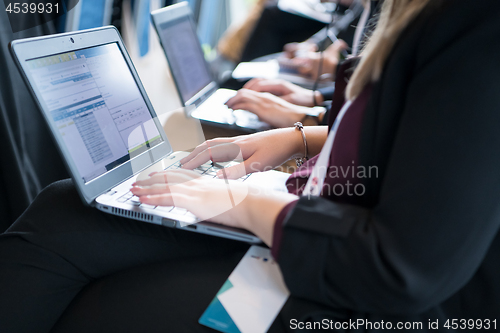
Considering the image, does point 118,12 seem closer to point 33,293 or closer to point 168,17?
point 168,17

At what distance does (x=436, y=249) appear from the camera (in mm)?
404

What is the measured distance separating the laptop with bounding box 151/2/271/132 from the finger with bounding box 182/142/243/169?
26cm

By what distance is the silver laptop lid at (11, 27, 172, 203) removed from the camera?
653 millimetres

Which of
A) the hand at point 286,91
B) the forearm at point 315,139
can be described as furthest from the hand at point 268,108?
the forearm at point 315,139

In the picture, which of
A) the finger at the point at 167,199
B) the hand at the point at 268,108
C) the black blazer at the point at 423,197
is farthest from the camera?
the hand at the point at 268,108

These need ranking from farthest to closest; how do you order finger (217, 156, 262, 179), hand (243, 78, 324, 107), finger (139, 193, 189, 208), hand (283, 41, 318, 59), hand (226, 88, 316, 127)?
hand (283, 41, 318, 59), hand (243, 78, 324, 107), hand (226, 88, 316, 127), finger (217, 156, 262, 179), finger (139, 193, 189, 208)

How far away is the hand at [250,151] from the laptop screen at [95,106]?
146mm

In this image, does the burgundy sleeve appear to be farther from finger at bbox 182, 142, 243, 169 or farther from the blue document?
finger at bbox 182, 142, 243, 169

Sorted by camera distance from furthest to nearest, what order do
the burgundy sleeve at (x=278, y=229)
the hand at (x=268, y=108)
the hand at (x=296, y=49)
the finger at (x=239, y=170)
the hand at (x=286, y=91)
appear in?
1. the hand at (x=296, y=49)
2. the hand at (x=286, y=91)
3. the hand at (x=268, y=108)
4. the finger at (x=239, y=170)
5. the burgundy sleeve at (x=278, y=229)

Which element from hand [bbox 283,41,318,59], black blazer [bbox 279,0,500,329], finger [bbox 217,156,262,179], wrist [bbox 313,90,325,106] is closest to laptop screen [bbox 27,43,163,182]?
finger [bbox 217,156,262,179]

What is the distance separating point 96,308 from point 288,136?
0.56 meters

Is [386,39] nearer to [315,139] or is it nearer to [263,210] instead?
[263,210]

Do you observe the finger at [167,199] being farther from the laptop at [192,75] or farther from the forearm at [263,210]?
the laptop at [192,75]

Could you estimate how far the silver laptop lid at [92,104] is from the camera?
653 mm
